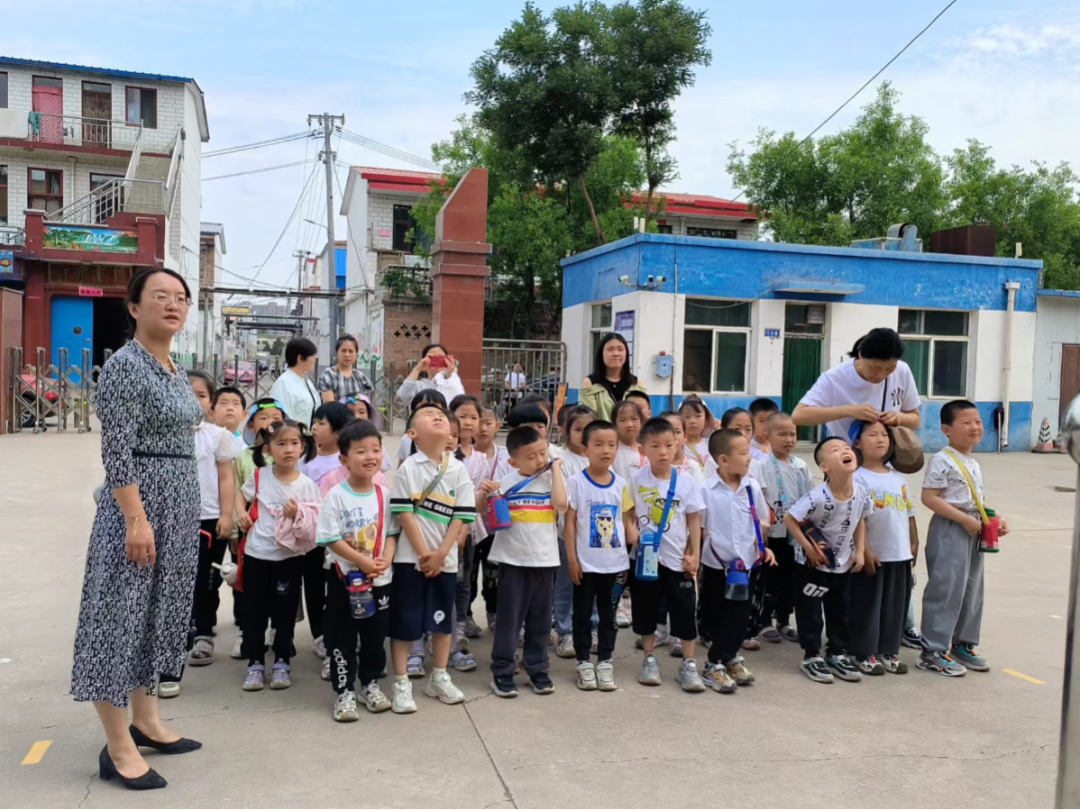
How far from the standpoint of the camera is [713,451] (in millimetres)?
4520

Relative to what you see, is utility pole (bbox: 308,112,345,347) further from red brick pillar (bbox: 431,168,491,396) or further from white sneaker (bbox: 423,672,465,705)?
white sneaker (bbox: 423,672,465,705)

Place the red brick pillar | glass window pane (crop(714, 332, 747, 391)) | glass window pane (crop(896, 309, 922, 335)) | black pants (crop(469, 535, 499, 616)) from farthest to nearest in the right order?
glass window pane (crop(896, 309, 922, 335)) < glass window pane (crop(714, 332, 747, 391)) < the red brick pillar < black pants (crop(469, 535, 499, 616))

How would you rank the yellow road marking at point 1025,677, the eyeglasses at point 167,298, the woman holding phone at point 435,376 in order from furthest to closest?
the woman holding phone at point 435,376 → the yellow road marking at point 1025,677 → the eyeglasses at point 167,298

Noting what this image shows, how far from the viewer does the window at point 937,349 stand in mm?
15398

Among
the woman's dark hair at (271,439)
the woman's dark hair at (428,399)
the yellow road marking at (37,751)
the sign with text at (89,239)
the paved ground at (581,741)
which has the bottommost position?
the yellow road marking at (37,751)

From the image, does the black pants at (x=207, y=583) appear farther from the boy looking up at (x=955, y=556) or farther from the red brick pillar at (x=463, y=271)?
the red brick pillar at (x=463, y=271)

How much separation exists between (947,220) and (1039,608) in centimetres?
2079

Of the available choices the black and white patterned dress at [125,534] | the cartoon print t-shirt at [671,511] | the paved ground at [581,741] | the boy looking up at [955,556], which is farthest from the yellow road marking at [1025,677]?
the black and white patterned dress at [125,534]

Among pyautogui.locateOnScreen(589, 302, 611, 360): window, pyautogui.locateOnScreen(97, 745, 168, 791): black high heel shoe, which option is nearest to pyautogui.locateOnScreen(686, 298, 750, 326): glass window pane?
pyautogui.locateOnScreen(589, 302, 611, 360): window

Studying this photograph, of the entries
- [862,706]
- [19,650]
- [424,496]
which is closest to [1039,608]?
[862,706]

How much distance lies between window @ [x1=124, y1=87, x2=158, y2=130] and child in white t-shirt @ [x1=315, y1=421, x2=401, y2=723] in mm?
27602

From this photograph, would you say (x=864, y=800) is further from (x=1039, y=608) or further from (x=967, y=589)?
(x=1039, y=608)

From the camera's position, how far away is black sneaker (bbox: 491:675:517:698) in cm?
403

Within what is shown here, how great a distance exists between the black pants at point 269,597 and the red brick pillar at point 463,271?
22.7ft
